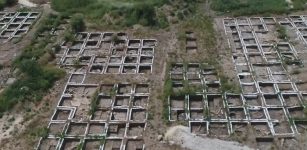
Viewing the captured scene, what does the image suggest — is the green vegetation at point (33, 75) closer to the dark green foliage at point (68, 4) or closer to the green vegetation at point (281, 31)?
the dark green foliage at point (68, 4)

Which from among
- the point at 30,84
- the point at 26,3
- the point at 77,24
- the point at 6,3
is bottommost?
the point at 30,84

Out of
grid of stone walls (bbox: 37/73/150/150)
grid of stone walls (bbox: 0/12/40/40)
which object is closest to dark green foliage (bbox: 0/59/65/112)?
grid of stone walls (bbox: 37/73/150/150)

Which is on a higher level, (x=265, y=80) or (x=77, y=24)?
(x=77, y=24)

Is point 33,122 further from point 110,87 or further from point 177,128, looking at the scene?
point 177,128

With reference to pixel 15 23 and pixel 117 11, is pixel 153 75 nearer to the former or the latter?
pixel 117 11

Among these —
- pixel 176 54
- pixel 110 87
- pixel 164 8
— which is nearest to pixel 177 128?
pixel 110 87

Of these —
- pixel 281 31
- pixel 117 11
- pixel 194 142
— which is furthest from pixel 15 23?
pixel 281 31

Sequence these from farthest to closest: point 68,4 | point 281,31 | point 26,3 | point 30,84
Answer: point 26,3 < point 68,4 < point 281,31 < point 30,84
